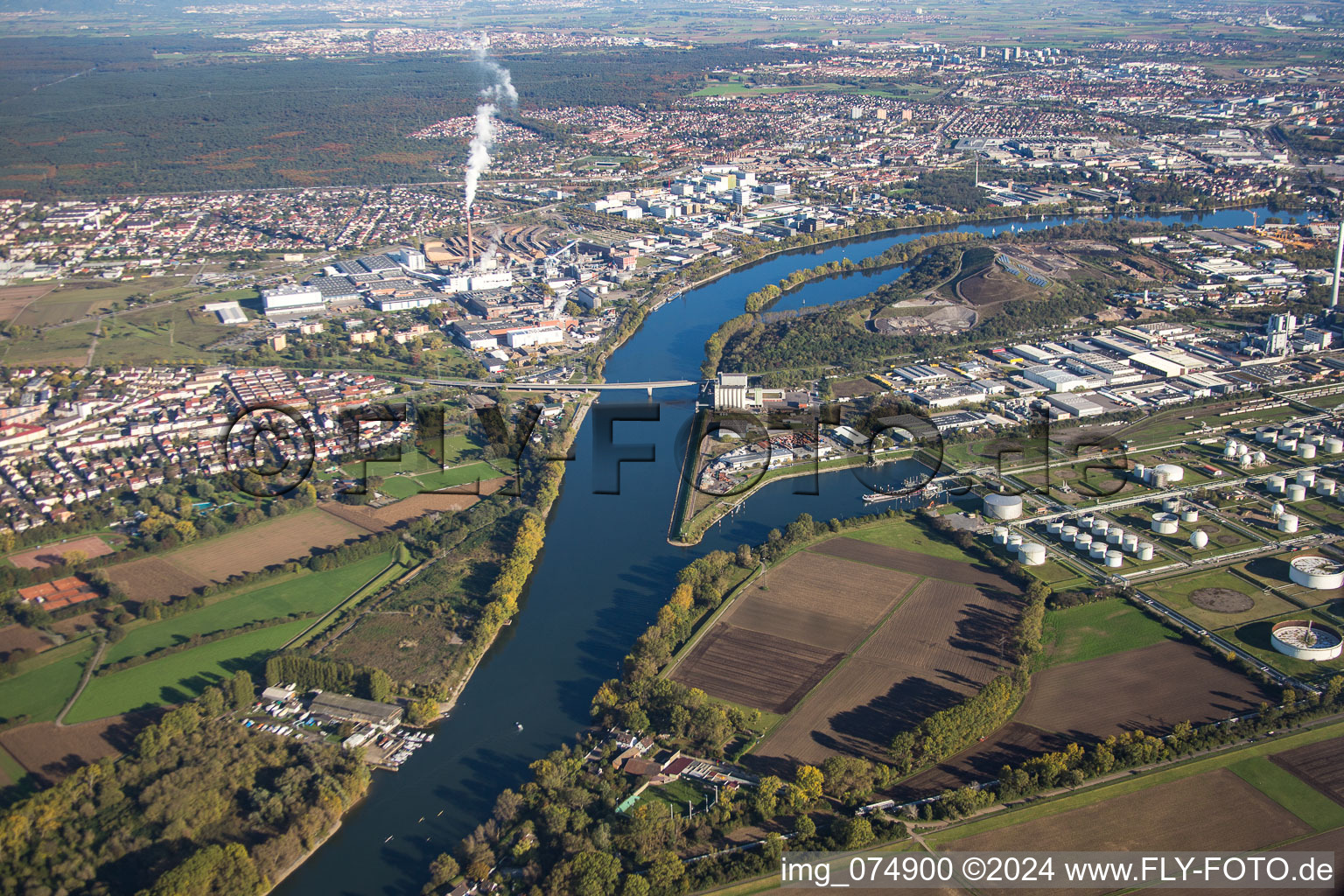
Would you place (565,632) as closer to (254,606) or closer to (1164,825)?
(254,606)

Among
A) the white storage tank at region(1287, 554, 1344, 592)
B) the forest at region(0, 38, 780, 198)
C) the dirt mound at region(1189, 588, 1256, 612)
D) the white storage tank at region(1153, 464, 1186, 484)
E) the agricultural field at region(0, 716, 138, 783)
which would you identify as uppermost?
the forest at region(0, 38, 780, 198)

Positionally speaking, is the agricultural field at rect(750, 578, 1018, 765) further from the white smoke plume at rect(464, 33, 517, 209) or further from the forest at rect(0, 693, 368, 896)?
the white smoke plume at rect(464, 33, 517, 209)

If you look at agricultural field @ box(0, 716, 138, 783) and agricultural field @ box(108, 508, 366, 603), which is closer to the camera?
agricultural field @ box(0, 716, 138, 783)

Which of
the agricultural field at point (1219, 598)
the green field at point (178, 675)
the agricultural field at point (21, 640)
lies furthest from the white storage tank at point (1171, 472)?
the agricultural field at point (21, 640)

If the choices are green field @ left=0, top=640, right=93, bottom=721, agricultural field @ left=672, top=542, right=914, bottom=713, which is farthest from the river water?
green field @ left=0, top=640, right=93, bottom=721

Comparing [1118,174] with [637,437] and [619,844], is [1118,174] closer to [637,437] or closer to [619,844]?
[637,437]

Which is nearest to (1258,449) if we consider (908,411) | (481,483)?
(908,411)
